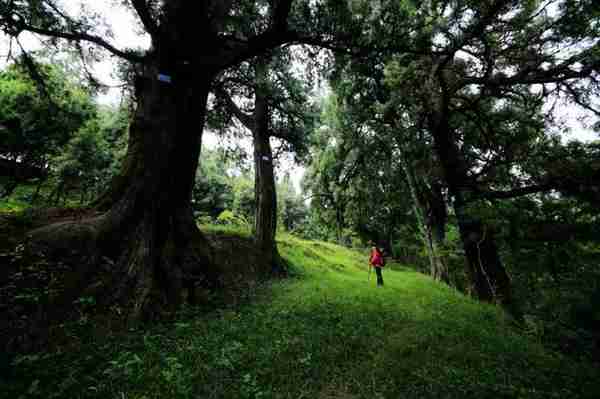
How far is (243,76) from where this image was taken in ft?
28.0

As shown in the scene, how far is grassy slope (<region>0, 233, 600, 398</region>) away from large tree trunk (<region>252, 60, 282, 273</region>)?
4.40 metres

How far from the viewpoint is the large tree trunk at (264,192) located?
9523 millimetres

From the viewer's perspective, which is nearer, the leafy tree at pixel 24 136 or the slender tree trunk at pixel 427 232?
the slender tree trunk at pixel 427 232

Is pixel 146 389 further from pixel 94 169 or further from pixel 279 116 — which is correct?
pixel 94 169

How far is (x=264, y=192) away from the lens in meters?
9.71

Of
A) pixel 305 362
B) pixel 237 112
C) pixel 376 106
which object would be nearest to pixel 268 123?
pixel 237 112

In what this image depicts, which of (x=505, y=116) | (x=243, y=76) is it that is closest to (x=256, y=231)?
(x=243, y=76)

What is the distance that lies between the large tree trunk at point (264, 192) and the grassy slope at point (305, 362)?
14.4 ft

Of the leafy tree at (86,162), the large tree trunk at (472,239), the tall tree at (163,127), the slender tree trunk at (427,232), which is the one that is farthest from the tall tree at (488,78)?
the leafy tree at (86,162)

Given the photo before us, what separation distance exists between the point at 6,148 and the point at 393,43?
24462 millimetres

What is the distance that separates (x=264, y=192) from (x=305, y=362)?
7.09 metres

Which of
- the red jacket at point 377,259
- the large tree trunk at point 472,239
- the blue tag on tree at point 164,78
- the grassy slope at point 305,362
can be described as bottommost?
the grassy slope at point 305,362

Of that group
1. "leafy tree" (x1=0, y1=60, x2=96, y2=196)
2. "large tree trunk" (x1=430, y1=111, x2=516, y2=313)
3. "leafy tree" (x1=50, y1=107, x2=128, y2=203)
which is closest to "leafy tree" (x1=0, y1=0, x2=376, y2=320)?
"large tree trunk" (x1=430, y1=111, x2=516, y2=313)

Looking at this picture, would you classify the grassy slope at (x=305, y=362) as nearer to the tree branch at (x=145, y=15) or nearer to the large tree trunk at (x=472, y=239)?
the large tree trunk at (x=472, y=239)
